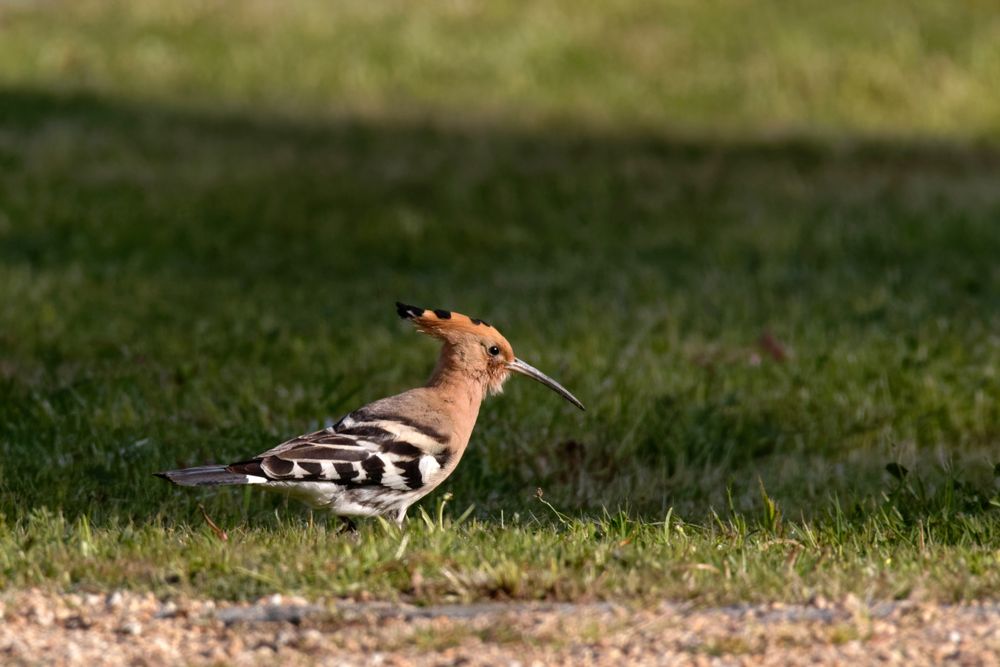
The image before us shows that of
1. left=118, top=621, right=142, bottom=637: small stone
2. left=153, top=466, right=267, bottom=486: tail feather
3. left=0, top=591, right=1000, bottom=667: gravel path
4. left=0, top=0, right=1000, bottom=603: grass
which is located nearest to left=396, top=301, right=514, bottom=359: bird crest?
left=0, top=0, right=1000, bottom=603: grass

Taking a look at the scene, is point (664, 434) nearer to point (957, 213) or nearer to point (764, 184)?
point (957, 213)

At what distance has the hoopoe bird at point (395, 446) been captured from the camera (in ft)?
17.2

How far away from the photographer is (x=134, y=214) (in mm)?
12258

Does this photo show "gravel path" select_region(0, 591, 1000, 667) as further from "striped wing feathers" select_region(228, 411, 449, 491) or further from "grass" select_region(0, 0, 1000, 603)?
"striped wing feathers" select_region(228, 411, 449, 491)

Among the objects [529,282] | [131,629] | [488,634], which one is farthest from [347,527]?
[529,282]

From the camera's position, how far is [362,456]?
17.6ft

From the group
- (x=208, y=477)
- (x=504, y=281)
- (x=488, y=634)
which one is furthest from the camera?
(x=504, y=281)

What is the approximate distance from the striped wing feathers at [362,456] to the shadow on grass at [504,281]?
2.84 ft

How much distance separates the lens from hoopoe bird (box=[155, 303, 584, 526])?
524 cm

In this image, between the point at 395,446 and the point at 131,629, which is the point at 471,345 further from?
the point at 131,629

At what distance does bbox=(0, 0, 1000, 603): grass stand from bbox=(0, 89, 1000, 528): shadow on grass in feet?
0.11

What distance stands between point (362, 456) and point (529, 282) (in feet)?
18.5

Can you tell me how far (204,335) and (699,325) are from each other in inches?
118

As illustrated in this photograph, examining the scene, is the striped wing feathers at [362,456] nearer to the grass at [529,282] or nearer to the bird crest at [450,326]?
the grass at [529,282]
